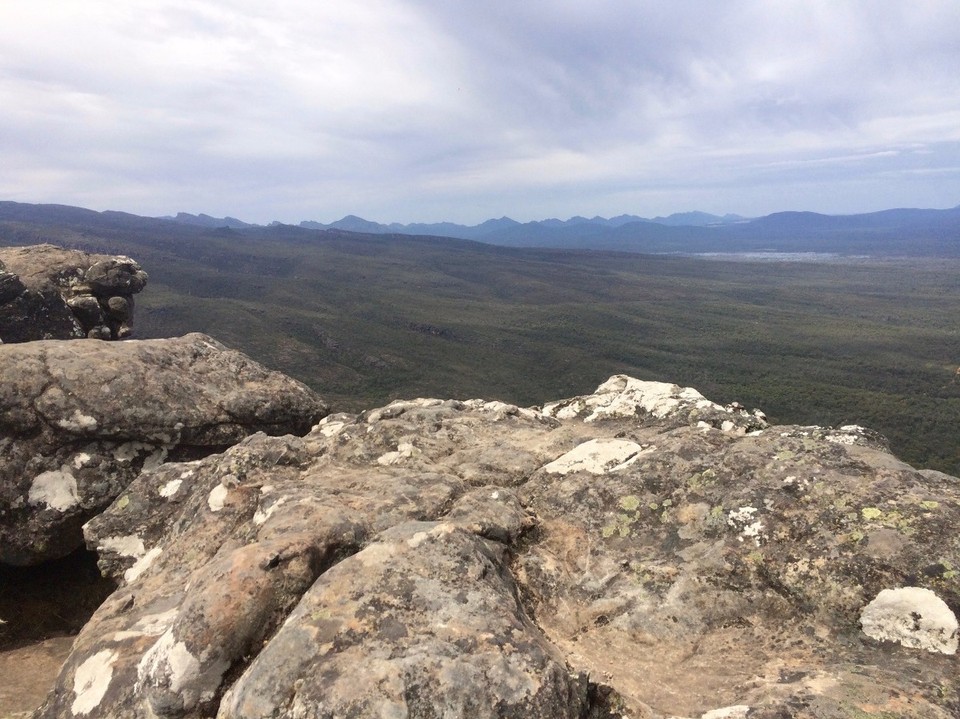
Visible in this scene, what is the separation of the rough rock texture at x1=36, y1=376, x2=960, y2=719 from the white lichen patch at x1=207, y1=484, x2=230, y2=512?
0.14 ft

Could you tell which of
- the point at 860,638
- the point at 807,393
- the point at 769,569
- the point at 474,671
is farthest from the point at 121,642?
the point at 807,393

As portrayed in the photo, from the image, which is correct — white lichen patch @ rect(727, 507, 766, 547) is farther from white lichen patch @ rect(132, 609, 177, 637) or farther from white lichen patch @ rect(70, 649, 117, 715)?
white lichen patch @ rect(70, 649, 117, 715)

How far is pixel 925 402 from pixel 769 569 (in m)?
125

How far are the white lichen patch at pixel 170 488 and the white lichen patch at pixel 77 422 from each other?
3889mm

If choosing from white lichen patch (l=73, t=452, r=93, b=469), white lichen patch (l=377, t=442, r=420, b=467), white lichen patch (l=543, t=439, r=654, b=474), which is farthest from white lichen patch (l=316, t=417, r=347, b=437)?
white lichen patch (l=73, t=452, r=93, b=469)

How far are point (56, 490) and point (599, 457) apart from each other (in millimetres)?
13243

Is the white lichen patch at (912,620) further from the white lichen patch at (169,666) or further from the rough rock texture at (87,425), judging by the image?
the rough rock texture at (87,425)

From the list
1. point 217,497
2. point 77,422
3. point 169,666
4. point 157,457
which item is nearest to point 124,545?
point 217,497

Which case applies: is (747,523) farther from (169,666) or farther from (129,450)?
(129,450)

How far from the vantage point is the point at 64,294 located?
2441 centimetres

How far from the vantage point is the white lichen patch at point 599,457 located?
10867mm

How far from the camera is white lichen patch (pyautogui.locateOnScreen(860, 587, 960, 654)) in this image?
6.45 m

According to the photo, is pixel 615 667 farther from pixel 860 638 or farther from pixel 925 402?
pixel 925 402

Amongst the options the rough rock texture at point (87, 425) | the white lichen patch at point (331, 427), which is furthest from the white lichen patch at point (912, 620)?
the rough rock texture at point (87, 425)
